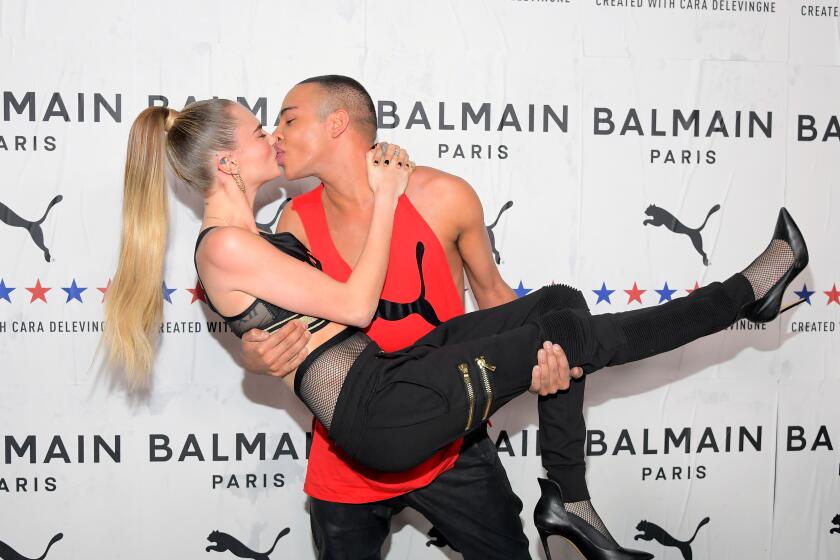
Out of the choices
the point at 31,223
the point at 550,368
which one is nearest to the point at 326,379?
the point at 550,368

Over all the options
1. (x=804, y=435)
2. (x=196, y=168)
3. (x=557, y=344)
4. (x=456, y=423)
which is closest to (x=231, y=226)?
(x=196, y=168)

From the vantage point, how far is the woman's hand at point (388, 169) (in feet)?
6.08

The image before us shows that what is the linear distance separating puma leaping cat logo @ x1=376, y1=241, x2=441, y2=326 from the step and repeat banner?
22.7 inches

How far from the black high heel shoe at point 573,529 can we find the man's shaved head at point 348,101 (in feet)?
3.60

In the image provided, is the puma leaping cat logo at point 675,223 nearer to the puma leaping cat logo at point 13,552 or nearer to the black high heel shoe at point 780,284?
the black high heel shoe at point 780,284

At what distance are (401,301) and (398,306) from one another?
16mm

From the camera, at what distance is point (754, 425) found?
2713 millimetres

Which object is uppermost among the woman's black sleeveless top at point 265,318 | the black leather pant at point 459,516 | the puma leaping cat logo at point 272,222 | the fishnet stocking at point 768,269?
the puma leaping cat logo at point 272,222

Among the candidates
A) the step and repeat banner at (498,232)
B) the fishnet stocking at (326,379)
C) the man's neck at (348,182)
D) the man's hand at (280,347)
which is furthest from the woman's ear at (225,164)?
the step and repeat banner at (498,232)

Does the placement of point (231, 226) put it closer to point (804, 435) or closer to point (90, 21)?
point (90, 21)

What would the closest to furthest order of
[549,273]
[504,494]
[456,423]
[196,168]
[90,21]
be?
[456,423], [196,168], [504,494], [90,21], [549,273]

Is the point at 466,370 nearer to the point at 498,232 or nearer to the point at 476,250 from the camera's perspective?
the point at 476,250

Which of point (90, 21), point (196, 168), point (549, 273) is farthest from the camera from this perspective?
point (549, 273)

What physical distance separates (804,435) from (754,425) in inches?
7.8
